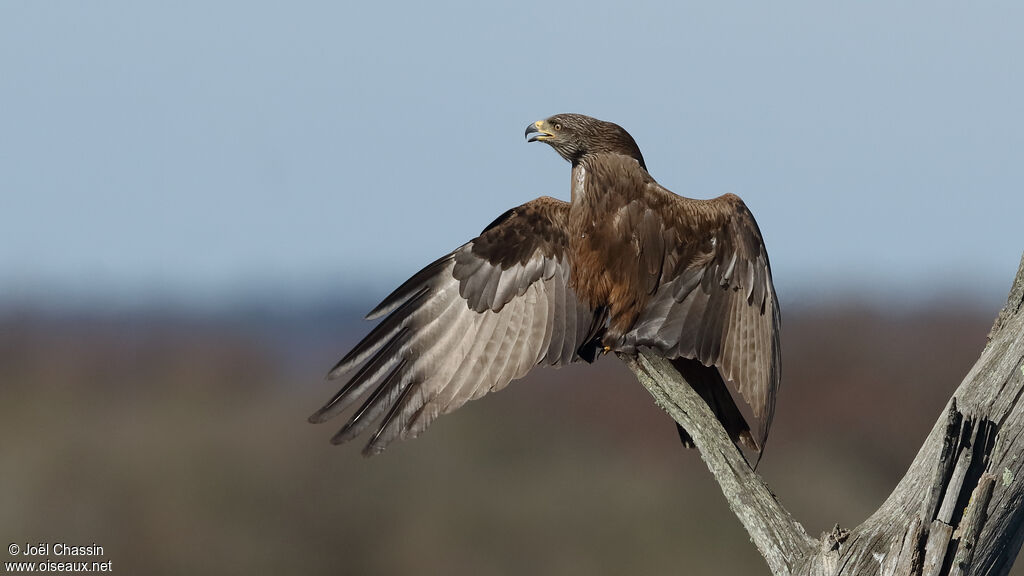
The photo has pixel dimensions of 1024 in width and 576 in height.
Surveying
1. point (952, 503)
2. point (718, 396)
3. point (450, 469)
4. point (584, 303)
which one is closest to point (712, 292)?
point (718, 396)

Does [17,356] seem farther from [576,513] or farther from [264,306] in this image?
[264,306]

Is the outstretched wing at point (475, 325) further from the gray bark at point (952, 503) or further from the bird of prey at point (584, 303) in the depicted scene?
the gray bark at point (952, 503)

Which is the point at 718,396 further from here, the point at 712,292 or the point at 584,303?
the point at 584,303

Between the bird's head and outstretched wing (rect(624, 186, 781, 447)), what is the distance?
0.28 m

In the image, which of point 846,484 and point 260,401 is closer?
point 846,484

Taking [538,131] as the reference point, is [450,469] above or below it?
below

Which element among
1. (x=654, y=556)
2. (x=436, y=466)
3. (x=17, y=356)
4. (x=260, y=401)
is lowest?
(x=654, y=556)

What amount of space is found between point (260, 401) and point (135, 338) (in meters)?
8.65

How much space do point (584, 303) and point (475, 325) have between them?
1.76ft

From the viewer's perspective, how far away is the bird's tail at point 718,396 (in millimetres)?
5387

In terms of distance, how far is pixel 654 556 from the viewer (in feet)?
53.6

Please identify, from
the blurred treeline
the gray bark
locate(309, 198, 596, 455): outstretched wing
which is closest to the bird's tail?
locate(309, 198, 596, 455): outstretched wing

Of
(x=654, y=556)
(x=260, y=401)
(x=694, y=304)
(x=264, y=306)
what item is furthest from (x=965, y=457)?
(x=264, y=306)

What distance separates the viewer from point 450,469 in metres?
17.8
